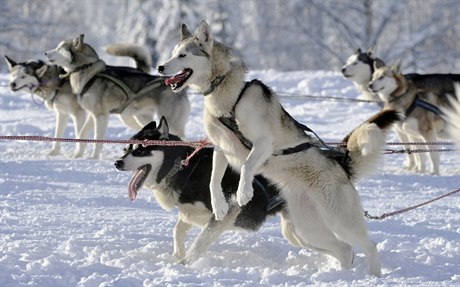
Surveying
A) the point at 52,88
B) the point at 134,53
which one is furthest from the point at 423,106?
the point at 52,88

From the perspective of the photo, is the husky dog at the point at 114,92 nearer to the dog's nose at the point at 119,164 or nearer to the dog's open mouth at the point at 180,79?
the dog's nose at the point at 119,164

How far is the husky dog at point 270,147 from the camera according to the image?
393cm

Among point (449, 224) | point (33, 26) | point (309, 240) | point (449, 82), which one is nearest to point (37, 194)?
point (309, 240)

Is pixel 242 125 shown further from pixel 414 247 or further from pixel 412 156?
pixel 412 156

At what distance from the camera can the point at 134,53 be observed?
29.2 ft

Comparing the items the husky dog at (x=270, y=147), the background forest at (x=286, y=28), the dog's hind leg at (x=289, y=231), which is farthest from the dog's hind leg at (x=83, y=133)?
the background forest at (x=286, y=28)

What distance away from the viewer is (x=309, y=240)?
4.31 meters

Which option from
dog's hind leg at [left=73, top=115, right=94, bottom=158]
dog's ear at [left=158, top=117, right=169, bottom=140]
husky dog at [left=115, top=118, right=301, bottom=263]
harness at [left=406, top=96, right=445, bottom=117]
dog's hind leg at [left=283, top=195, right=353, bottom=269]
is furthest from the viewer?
dog's hind leg at [left=73, top=115, right=94, bottom=158]

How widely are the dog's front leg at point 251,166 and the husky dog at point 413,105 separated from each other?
450 cm

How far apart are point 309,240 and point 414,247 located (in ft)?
2.87

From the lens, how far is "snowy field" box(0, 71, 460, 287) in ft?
12.6

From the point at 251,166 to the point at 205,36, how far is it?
2.47 ft

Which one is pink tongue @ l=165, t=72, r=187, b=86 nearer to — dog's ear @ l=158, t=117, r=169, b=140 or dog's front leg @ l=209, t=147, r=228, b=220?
dog's front leg @ l=209, t=147, r=228, b=220

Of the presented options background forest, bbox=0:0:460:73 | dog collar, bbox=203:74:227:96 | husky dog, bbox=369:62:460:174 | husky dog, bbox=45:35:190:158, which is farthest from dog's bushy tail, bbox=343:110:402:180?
background forest, bbox=0:0:460:73
